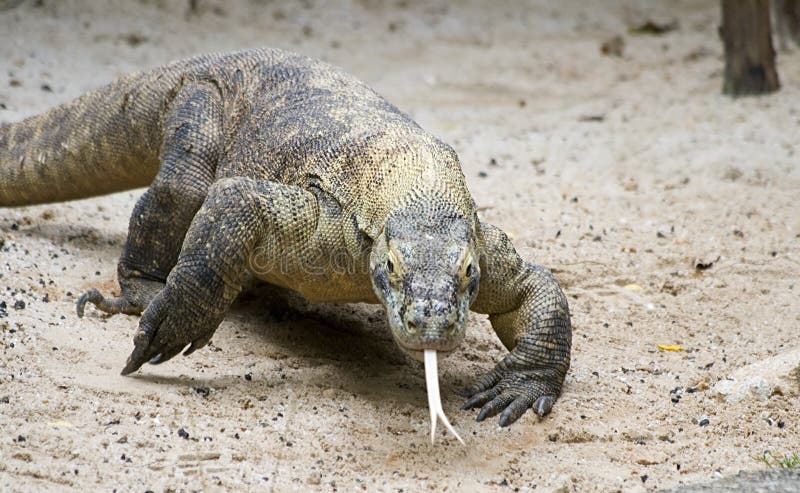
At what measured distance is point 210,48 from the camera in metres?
10.5

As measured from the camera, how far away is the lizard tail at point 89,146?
219 inches

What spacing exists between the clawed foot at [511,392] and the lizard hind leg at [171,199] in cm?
170

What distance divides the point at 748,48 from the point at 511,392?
5.86 m

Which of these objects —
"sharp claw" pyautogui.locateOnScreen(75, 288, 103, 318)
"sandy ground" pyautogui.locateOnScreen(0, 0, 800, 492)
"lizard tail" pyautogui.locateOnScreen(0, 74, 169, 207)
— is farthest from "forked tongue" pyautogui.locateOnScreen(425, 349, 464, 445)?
"lizard tail" pyautogui.locateOnScreen(0, 74, 169, 207)

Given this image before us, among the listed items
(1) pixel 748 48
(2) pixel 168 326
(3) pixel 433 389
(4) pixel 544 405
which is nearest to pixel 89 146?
(2) pixel 168 326

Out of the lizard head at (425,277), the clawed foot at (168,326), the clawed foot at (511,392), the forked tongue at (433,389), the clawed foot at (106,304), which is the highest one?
the lizard head at (425,277)

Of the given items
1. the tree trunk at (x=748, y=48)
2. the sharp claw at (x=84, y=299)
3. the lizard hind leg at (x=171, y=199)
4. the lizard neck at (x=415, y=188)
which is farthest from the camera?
the tree trunk at (x=748, y=48)

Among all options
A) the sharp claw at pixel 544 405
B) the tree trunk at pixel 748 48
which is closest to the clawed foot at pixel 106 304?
the sharp claw at pixel 544 405

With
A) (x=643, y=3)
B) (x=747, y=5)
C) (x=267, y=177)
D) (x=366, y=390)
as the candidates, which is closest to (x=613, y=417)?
(x=366, y=390)

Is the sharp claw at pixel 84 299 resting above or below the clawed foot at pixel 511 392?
below

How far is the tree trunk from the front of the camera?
889 cm

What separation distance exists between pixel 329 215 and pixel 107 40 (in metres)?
6.84

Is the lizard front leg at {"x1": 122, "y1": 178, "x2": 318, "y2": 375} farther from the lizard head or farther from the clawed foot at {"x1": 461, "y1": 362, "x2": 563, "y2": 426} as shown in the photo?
the clawed foot at {"x1": 461, "y1": 362, "x2": 563, "y2": 426}

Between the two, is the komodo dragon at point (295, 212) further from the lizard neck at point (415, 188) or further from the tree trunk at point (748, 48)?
the tree trunk at point (748, 48)
